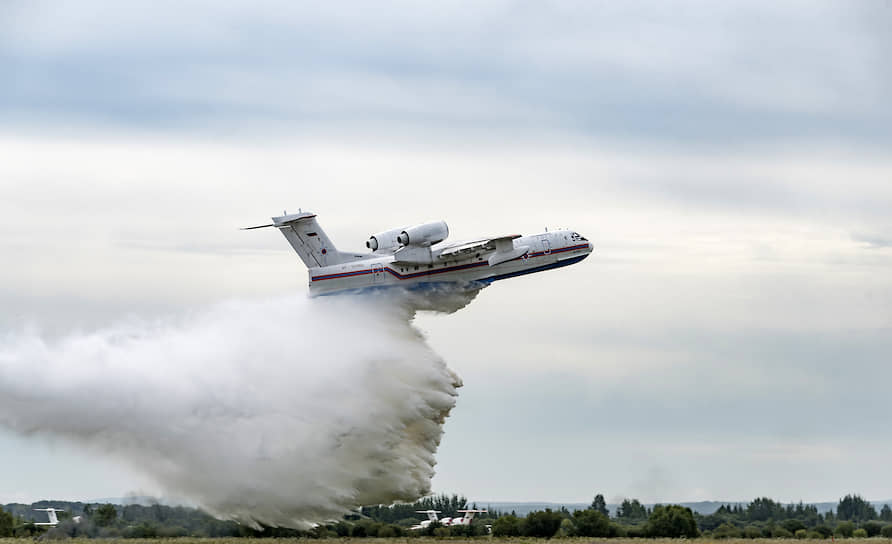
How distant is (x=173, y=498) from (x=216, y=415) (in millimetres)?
2931

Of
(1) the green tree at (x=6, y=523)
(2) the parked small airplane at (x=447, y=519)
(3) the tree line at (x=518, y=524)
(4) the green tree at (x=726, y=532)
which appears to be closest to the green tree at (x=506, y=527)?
(3) the tree line at (x=518, y=524)

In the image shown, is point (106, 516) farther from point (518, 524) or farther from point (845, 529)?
point (845, 529)

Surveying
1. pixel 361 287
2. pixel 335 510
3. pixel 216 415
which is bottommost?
pixel 335 510

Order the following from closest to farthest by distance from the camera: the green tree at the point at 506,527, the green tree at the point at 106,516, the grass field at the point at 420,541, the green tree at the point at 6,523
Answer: the grass field at the point at 420,541 → the green tree at the point at 106,516 → the green tree at the point at 6,523 → the green tree at the point at 506,527

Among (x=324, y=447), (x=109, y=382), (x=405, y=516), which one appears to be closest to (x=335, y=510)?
(x=324, y=447)

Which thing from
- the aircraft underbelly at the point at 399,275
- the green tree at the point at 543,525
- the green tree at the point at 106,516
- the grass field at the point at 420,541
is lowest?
the grass field at the point at 420,541

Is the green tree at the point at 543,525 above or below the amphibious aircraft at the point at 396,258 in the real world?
below

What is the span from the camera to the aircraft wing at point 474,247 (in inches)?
1834

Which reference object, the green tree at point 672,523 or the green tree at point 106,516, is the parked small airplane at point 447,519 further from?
the green tree at point 106,516

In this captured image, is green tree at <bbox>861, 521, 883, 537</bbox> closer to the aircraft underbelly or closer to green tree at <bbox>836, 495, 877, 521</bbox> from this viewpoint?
green tree at <bbox>836, 495, 877, 521</bbox>

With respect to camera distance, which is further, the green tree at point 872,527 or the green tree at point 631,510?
the green tree at point 631,510

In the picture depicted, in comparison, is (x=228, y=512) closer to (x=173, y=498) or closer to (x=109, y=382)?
(x=173, y=498)

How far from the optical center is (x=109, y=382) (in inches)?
1550

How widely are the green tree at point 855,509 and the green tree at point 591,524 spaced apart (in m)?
14.9
